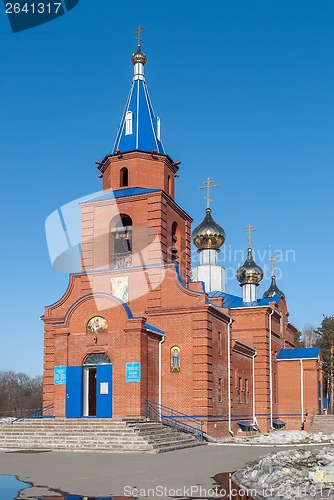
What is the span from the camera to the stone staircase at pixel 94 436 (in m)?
15.9

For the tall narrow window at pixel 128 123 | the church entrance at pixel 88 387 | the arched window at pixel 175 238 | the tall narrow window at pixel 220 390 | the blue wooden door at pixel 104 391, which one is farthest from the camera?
the tall narrow window at pixel 128 123

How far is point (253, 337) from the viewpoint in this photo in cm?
2728

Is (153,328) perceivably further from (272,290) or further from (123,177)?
(272,290)

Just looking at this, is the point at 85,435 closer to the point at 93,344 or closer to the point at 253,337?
the point at 93,344

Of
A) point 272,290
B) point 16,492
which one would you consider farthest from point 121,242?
point 272,290

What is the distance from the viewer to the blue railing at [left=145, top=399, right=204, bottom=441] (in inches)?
744

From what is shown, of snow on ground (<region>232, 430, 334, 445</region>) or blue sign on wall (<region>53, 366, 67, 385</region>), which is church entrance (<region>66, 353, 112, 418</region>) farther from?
snow on ground (<region>232, 430, 334, 445</region>)

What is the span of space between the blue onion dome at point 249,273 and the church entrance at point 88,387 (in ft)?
39.1

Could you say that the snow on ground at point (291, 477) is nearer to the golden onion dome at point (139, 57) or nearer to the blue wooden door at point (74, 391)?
the blue wooden door at point (74, 391)

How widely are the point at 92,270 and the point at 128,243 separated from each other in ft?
5.12

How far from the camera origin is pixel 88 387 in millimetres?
19531

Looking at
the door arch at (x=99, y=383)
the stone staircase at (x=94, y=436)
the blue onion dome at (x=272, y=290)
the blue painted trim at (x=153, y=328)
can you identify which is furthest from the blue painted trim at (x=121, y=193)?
the blue onion dome at (x=272, y=290)

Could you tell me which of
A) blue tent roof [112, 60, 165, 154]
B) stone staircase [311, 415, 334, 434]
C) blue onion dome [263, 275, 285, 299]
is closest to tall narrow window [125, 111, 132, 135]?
blue tent roof [112, 60, 165, 154]

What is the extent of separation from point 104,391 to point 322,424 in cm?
1371
